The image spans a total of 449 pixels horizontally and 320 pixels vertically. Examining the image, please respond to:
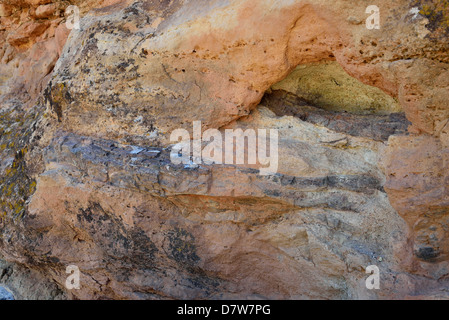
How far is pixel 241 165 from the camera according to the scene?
2617 millimetres

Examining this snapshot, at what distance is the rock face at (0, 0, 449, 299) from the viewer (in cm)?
220

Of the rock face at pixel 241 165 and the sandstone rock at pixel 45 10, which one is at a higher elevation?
the sandstone rock at pixel 45 10

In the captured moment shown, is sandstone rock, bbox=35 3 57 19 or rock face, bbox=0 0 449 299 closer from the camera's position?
rock face, bbox=0 0 449 299

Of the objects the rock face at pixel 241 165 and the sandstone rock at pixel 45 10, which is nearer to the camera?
the rock face at pixel 241 165

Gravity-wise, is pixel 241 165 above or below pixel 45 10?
below

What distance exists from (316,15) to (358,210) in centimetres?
120

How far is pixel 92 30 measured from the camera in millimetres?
2977

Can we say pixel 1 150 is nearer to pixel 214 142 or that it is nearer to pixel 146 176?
pixel 146 176

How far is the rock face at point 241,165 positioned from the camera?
7.20 feet

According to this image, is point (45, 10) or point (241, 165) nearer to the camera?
point (241, 165)

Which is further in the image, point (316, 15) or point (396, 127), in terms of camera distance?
point (396, 127)

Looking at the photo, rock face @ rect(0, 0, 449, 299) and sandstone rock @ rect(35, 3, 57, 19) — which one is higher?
sandstone rock @ rect(35, 3, 57, 19)
